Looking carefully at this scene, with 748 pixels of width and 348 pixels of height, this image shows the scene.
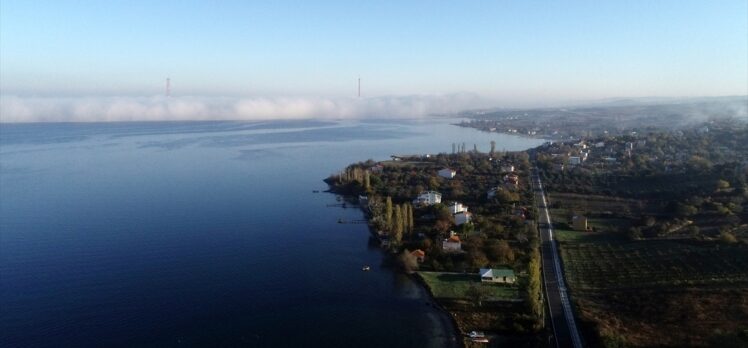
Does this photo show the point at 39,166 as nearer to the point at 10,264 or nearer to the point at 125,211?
the point at 125,211

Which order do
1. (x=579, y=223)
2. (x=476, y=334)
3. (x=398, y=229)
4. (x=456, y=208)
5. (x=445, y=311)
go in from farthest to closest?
(x=456, y=208) < (x=579, y=223) < (x=398, y=229) < (x=445, y=311) < (x=476, y=334)

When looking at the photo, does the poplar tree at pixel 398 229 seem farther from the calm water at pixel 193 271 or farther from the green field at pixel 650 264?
the green field at pixel 650 264

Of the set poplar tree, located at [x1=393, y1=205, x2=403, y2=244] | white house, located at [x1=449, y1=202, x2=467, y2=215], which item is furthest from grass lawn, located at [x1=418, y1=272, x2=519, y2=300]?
white house, located at [x1=449, y1=202, x2=467, y2=215]

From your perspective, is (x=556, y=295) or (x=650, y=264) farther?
(x=650, y=264)

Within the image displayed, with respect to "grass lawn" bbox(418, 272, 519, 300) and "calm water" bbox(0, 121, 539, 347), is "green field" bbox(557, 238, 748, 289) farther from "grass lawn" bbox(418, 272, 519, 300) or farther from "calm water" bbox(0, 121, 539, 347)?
"calm water" bbox(0, 121, 539, 347)

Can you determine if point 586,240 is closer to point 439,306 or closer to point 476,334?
point 439,306

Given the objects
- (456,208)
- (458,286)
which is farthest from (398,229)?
(456,208)
